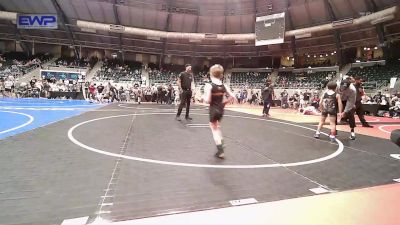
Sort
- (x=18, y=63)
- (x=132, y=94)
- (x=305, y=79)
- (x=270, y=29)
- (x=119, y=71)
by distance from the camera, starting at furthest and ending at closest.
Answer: (x=119, y=71) → (x=305, y=79) → (x=18, y=63) → (x=270, y=29) → (x=132, y=94)

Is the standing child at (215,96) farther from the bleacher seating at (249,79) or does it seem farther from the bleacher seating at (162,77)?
the bleacher seating at (249,79)

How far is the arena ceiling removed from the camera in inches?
1193

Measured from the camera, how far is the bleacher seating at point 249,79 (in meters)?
36.3

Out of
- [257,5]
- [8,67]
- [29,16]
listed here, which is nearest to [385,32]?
[257,5]

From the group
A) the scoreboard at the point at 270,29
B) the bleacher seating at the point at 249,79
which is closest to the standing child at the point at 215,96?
the scoreboard at the point at 270,29

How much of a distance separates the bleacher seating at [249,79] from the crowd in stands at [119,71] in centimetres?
1231

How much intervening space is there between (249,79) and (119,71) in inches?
645

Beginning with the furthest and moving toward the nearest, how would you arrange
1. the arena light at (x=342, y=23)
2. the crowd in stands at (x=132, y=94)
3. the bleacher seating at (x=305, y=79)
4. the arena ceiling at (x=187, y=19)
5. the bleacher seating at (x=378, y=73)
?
1. the bleacher seating at (x=305, y=79)
2. the arena ceiling at (x=187, y=19)
3. the arena light at (x=342, y=23)
4. the bleacher seating at (x=378, y=73)
5. the crowd in stands at (x=132, y=94)

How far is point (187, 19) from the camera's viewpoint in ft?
114


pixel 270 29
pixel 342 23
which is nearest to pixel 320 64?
pixel 342 23

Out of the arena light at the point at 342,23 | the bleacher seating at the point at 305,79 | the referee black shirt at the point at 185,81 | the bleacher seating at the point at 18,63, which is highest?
the arena light at the point at 342,23

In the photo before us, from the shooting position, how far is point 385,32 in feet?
91.7

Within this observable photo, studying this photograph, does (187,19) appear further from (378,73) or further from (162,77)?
(378,73)

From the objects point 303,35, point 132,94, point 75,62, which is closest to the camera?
point 132,94
